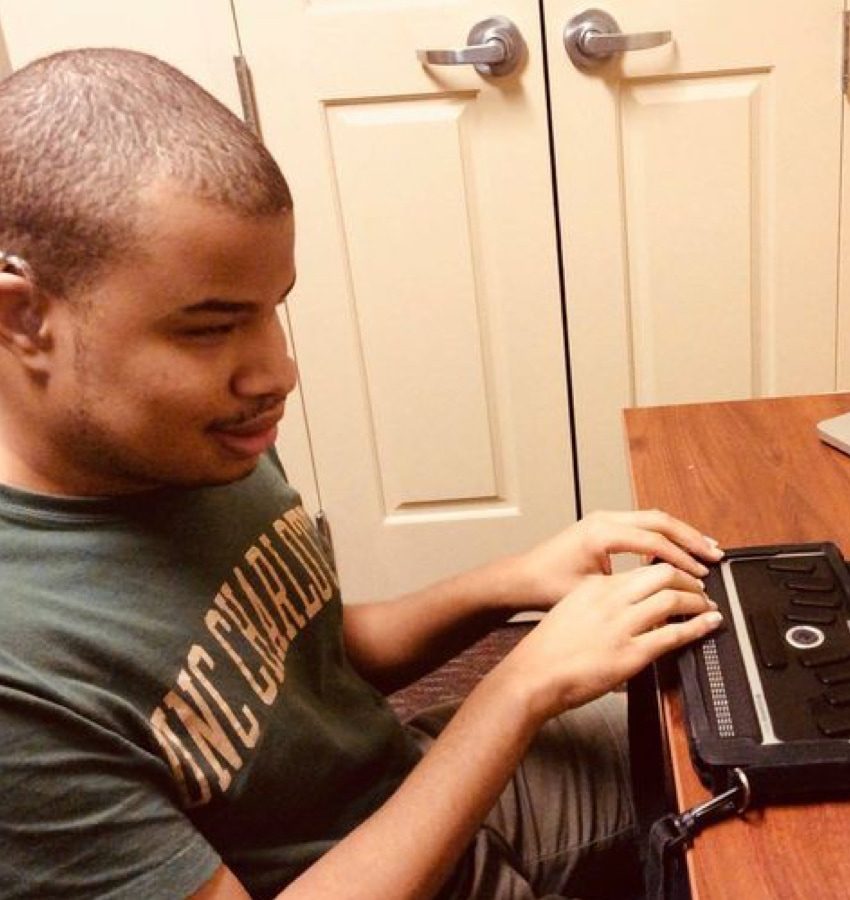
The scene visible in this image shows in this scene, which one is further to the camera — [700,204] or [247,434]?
[700,204]

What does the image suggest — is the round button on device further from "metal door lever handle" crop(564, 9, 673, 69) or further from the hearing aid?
"metal door lever handle" crop(564, 9, 673, 69)

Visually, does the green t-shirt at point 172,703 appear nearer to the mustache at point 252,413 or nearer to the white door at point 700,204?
the mustache at point 252,413

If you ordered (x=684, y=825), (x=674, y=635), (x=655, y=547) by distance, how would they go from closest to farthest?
1. (x=684, y=825)
2. (x=674, y=635)
3. (x=655, y=547)

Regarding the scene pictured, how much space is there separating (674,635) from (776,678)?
7 centimetres

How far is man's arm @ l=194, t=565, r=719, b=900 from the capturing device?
27.5 inches

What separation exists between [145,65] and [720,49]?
1.16 metres

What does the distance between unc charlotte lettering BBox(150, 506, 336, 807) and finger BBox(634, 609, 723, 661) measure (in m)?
0.25

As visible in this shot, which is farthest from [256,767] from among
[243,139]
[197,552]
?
[243,139]

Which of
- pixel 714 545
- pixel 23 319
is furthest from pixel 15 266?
pixel 714 545

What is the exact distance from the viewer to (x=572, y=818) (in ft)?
3.00

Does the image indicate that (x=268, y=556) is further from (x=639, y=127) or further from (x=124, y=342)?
(x=639, y=127)

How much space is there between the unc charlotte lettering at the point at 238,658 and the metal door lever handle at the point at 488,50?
96 cm

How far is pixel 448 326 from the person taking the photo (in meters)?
1.84

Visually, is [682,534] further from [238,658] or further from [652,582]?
[238,658]
